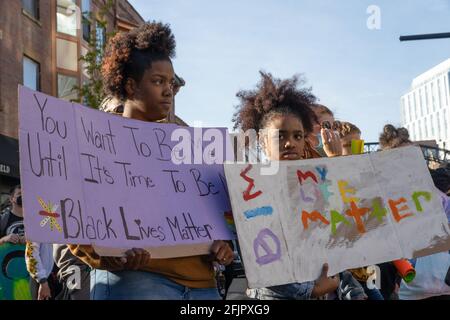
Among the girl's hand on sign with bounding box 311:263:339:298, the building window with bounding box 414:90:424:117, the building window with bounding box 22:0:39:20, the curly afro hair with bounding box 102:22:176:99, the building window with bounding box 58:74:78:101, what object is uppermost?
the building window with bounding box 414:90:424:117

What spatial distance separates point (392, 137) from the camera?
5.42m

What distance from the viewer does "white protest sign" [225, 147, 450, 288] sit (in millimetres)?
2865

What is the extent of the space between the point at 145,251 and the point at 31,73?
1707cm

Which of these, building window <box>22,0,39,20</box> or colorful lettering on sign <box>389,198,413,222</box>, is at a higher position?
building window <box>22,0,39,20</box>

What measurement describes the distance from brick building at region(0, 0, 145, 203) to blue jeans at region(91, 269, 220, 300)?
12.7 m

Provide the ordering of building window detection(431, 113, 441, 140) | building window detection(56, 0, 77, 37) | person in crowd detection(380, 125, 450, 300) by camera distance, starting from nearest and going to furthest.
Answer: person in crowd detection(380, 125, 450, 300), building window detection(56, 0, 77, 37), building window detection(431, 113, 441, 140)

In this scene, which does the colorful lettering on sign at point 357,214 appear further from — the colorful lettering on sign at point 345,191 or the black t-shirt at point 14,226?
the black t-shirt at point 14,226

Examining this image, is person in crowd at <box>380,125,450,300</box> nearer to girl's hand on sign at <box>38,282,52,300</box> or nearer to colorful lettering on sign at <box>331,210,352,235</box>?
colorful lettering on sign at <box>331,210,352,235</box>

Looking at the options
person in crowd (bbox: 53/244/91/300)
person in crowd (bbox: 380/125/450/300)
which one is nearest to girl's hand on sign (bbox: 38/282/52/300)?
person in crowd (bbox: 53/244/91/300)

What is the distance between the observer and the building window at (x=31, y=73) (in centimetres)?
1827

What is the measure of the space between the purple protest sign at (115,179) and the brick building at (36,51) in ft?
40.8

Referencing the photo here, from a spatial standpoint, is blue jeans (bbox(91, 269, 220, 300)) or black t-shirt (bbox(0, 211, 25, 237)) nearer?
blue jeans (bbox(91, 269, 220, 300))

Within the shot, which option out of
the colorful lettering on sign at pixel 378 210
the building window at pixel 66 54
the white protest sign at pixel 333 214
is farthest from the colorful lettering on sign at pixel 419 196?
the building window at pixel 66 54

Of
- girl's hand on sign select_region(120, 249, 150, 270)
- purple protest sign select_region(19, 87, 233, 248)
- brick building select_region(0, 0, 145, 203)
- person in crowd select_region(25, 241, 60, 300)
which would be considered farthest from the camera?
brick building select_region(0, 0, 145, 203)
